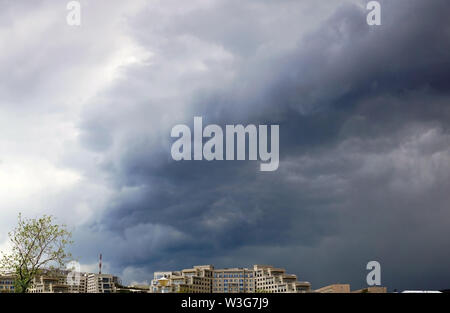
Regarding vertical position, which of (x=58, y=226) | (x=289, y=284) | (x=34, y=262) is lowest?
(x=289, y=284)
